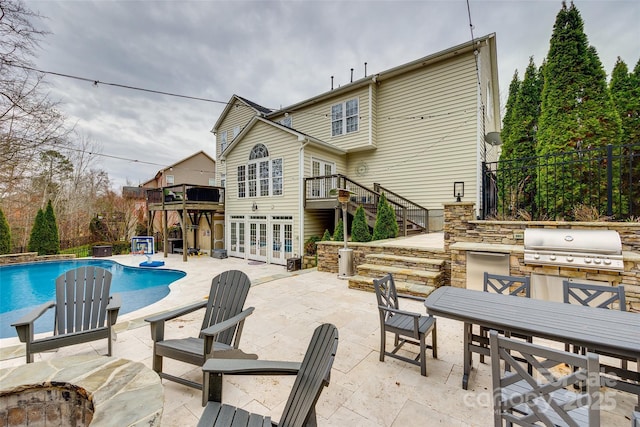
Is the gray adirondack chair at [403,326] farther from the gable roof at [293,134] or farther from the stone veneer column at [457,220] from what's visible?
the gable roof at [293,134]

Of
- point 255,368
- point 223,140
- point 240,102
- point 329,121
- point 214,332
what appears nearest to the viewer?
point 255,368

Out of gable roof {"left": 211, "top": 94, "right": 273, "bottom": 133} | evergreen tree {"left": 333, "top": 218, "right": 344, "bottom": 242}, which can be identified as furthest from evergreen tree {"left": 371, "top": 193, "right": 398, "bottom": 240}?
gable roof {"left": 211, "top": 94, "right": 273, "bottom": 133}

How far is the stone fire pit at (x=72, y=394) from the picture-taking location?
159 cm

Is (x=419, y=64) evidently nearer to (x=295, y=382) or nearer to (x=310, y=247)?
(x=310, y=247)

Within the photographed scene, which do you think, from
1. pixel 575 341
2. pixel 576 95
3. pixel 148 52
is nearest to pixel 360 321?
pixel 575 341

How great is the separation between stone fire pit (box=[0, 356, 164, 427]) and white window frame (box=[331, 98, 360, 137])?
11219 mm

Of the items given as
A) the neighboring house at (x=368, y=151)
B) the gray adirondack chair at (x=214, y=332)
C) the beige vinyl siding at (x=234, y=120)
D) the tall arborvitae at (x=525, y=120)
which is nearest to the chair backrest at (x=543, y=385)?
the gray adirondack chair at (x=214, y=332)

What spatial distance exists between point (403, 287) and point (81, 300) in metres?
5.35

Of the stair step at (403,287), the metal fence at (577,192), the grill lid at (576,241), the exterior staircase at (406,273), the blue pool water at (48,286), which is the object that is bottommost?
the blue pool water at (48,286)

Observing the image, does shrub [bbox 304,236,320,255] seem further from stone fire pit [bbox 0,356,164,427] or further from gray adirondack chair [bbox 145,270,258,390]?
stone fire pit [bbox 0,356,164,427]

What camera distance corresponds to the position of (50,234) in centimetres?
1212

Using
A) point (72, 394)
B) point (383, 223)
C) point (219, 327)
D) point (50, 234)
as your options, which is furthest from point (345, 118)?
point (50, 234)

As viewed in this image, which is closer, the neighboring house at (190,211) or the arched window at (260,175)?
the arched window at (260,175)

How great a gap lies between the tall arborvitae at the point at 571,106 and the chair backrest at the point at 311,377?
6.51 metres
